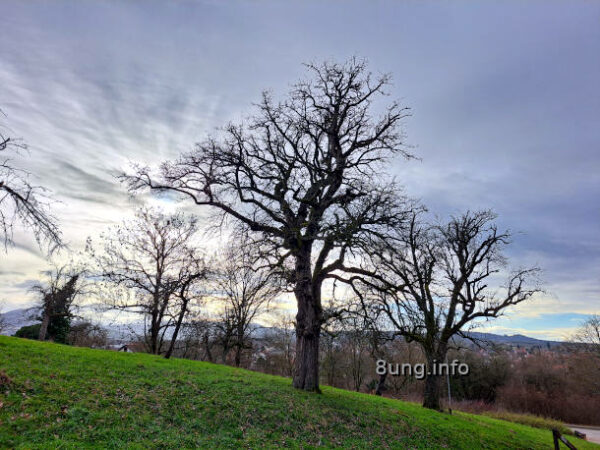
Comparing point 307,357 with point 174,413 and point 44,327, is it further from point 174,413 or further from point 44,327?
point 44,327

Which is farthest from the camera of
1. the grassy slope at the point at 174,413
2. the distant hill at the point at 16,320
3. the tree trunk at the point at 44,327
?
the distant hill at the point at 16,320

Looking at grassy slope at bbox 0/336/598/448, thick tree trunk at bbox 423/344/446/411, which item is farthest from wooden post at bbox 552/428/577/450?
thick tree trunk at bbox 423/344/446/411

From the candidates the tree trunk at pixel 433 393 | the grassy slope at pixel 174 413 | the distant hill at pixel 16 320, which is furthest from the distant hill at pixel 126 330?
the grassy slope at pixel 174 413

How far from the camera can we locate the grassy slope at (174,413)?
24.5ft

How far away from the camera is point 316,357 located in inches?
569

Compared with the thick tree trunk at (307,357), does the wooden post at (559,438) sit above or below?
below

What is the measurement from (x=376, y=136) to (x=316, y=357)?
10.4 metres

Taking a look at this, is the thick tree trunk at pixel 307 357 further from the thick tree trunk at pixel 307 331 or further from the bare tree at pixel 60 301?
the bare tree at pixel 60 301

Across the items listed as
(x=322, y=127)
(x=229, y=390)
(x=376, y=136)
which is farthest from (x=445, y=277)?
(x=229, y=390)

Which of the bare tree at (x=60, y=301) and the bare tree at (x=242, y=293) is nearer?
the bare tree at (x=242, y=293)

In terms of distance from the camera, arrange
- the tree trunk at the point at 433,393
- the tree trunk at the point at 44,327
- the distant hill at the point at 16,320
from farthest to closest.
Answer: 1. the distant hill at the point at 16,320
2. the tree trunk at the point at 44,327
3. the tree trunk at the point at 433,393

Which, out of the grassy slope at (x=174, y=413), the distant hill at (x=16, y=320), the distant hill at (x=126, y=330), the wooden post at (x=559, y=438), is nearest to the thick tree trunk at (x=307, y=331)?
the grassy slope at (x=174, y=413)

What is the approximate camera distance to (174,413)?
9227 millimetres

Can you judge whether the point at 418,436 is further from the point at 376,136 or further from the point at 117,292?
the point at 117,292
